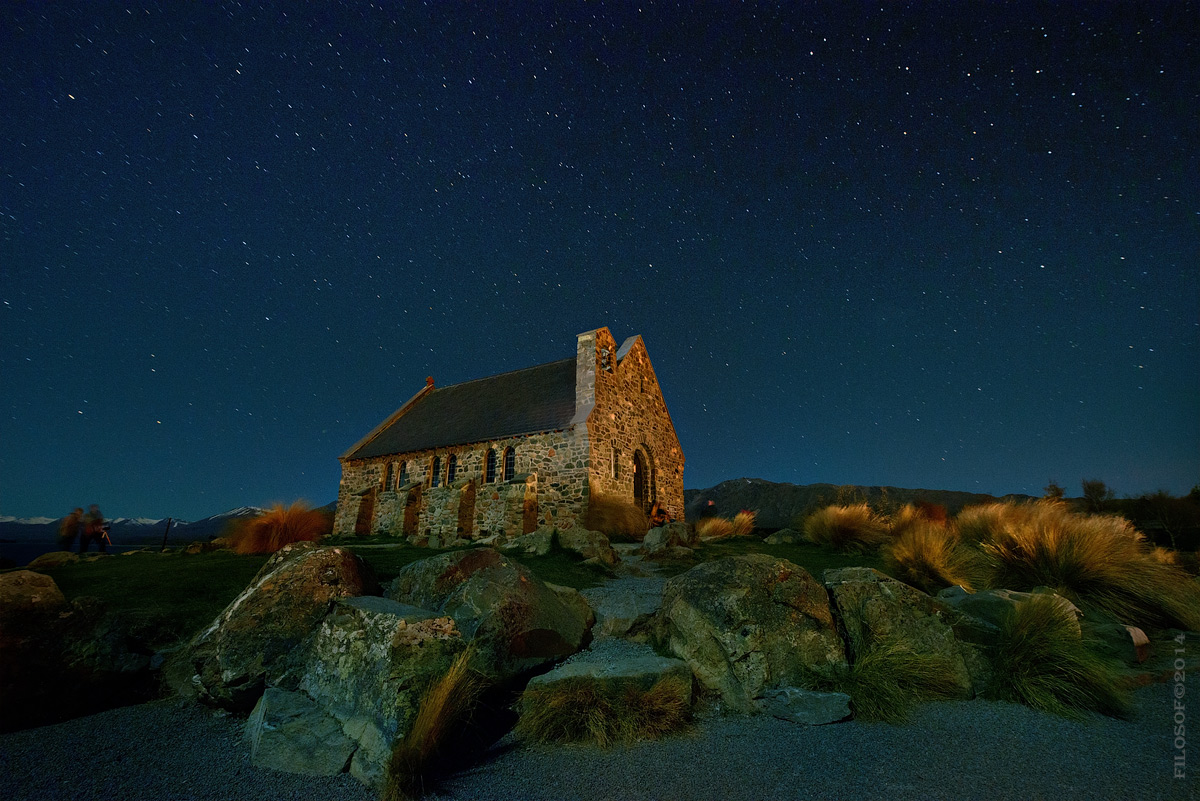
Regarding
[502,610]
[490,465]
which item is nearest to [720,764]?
[502,610]

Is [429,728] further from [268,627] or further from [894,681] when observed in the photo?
[894,681]

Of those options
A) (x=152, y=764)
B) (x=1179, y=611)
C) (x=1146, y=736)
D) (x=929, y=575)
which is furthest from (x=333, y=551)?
(x=1179, y=611)

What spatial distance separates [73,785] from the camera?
3.61 m

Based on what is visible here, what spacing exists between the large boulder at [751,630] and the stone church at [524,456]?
40.5 feet

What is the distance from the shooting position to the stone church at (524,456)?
1908cm

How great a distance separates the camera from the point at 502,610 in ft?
18.3

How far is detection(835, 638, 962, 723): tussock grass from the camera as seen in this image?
4906 millimetres

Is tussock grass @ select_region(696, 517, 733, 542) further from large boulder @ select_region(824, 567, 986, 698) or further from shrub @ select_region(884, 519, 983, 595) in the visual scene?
large boulder @ select_region(824, 567, 986, 698)

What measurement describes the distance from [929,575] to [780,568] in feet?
13.0

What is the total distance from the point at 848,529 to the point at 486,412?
16748 millimetres

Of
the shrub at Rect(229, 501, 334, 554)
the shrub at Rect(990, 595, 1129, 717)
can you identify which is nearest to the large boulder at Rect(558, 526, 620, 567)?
the shrub at Rect(990, 595, 1129, 717)

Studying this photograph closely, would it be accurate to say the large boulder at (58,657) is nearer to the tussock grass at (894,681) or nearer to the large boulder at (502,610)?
the large boulder at (502,610)

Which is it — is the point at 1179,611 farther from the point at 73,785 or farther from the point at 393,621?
the point at 73,785

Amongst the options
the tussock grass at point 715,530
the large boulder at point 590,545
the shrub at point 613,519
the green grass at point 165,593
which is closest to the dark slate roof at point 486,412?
the shrub at point 613,519
